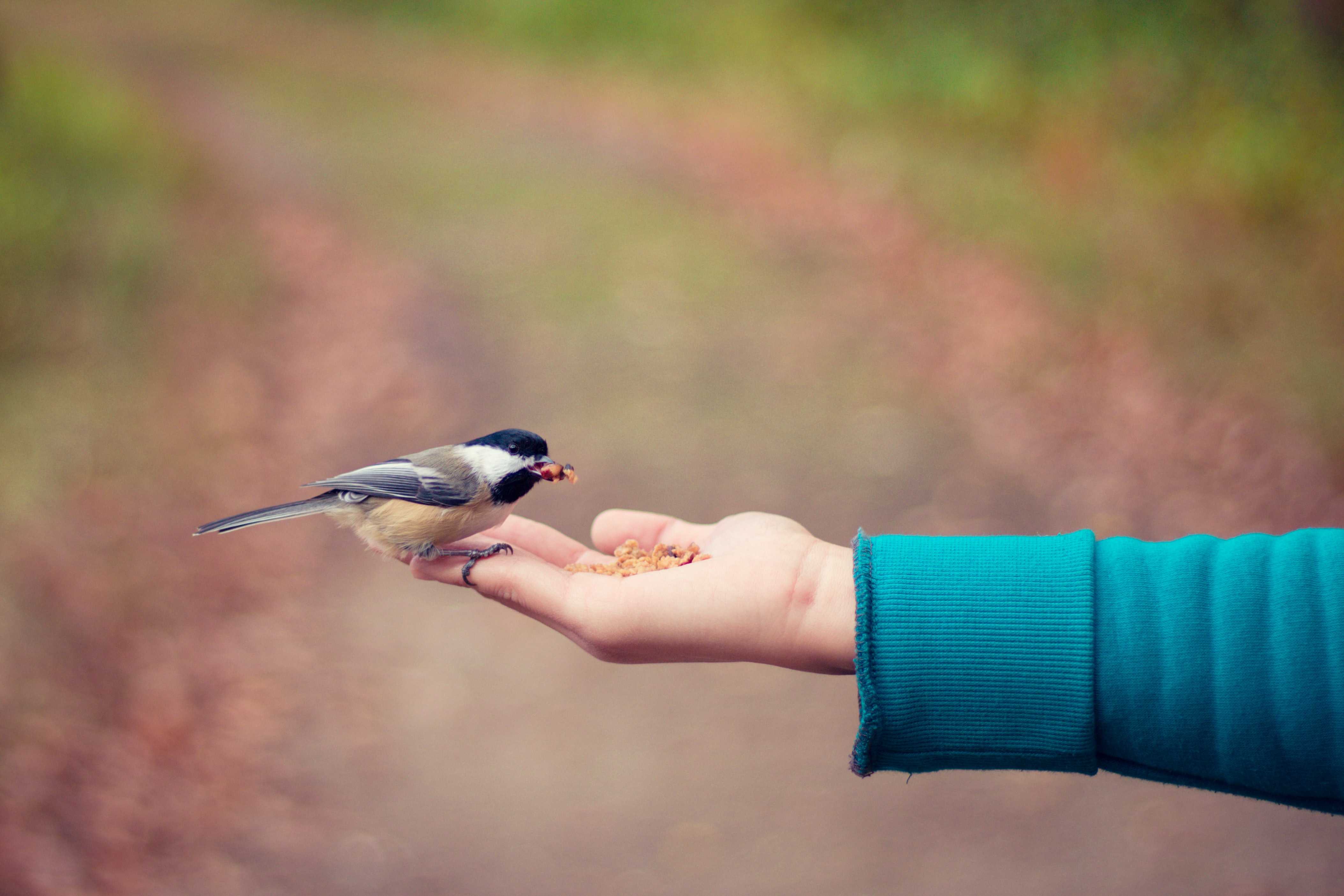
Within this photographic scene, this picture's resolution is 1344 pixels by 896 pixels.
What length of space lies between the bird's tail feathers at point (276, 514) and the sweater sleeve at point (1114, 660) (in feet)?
4.61

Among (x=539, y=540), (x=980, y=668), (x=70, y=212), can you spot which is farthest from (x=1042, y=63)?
(x=70, y=212)

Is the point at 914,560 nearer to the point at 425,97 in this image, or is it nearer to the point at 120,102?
the point at 120,102

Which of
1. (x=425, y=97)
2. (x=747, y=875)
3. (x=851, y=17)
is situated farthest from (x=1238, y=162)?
(x=425, y=97)

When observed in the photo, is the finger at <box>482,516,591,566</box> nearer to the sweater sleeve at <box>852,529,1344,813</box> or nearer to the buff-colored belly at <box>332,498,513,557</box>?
the buff-colored belly at <box>332,498,513,557</box>

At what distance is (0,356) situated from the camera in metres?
3.96

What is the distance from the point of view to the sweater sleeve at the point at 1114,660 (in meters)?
1.35

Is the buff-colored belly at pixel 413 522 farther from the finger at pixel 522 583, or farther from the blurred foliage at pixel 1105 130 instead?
the blurred foliage at pixel 1105 130

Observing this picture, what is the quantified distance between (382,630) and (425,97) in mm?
4384

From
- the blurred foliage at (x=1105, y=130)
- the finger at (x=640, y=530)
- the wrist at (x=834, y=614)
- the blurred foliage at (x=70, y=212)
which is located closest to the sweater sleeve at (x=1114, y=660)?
the wrist at (x=834, y=614)

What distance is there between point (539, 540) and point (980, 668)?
127 centimetres

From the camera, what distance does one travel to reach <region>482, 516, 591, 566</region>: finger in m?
2.37

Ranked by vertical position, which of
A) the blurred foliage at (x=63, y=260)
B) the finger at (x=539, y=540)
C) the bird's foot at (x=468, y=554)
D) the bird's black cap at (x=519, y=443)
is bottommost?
the finger at (x=539, y=540)

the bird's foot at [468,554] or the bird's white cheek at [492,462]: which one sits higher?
the bird's white cheek at [492,462]

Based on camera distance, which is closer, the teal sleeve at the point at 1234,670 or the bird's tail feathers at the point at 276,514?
the teal sleeve at the point at 1234,670
